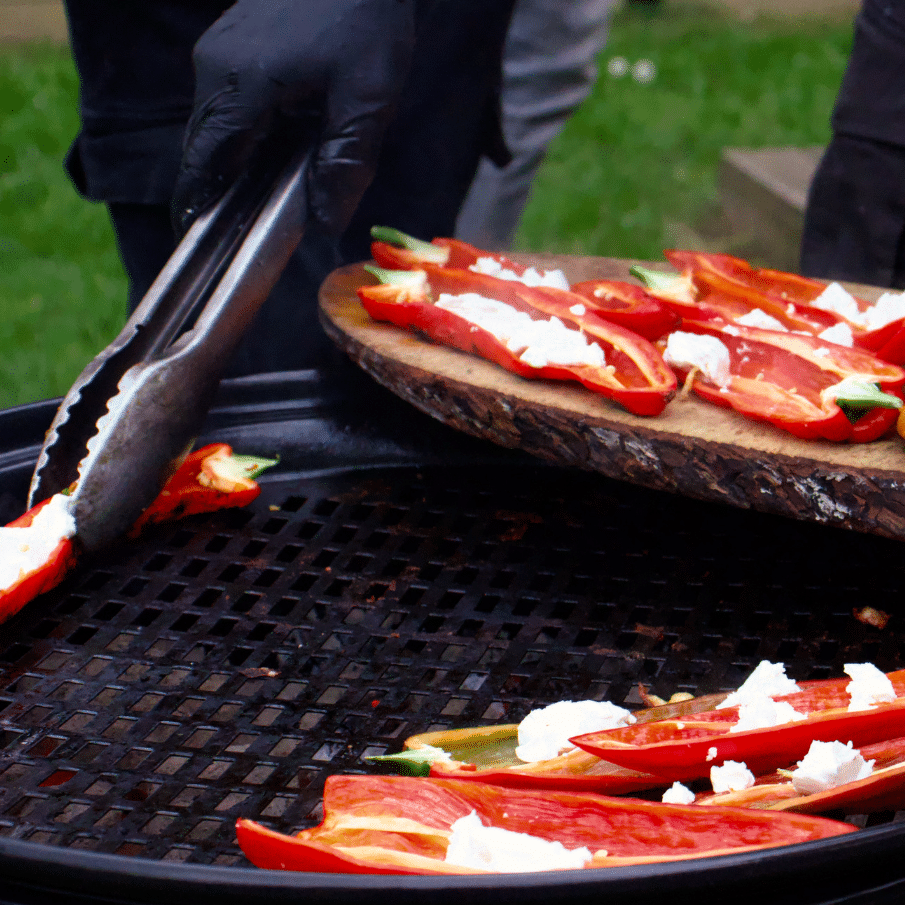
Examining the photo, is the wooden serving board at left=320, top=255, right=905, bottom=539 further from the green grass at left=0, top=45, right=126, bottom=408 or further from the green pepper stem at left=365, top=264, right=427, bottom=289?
the green grass at left=0, top=45, right=126, bottom=408

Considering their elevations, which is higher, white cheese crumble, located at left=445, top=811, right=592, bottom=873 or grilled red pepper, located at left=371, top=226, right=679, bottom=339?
grilled red pepper, located at left=371, top=226, right=679, bottom=339

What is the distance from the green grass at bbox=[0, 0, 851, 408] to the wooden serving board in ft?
7.70

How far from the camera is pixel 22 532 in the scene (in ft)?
4.26

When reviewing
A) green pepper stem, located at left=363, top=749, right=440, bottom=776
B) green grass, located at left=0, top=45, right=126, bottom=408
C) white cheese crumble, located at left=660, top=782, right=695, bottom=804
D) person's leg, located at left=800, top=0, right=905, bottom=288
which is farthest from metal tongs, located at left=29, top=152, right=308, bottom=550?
green grass, located at left=0, top=45, right=126, bottom=408

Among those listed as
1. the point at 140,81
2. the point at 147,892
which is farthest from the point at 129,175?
the point at 147,892

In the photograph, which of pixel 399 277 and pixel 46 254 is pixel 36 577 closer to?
pixel 399 277

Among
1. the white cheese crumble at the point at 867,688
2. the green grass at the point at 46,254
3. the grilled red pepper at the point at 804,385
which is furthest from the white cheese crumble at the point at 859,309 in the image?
the green grass at the point at 46,254

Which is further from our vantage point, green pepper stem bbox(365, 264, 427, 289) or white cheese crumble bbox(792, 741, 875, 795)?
green pepper stem bbox(365, 264, 427, 289)

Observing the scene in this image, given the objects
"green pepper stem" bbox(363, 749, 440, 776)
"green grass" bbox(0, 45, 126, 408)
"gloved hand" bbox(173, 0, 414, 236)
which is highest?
"gloved hand" bbox(173, 0, 414, 236)

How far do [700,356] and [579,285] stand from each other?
0.38 metres

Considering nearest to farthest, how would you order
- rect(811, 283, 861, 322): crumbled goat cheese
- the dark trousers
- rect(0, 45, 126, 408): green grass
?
1. rect(811, 283, 861, 322): crumbled goat cheese
2. the dark trousers
3. rect(0, 45, 126, 408): green grass

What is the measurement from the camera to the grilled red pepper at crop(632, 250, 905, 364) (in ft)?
5.21

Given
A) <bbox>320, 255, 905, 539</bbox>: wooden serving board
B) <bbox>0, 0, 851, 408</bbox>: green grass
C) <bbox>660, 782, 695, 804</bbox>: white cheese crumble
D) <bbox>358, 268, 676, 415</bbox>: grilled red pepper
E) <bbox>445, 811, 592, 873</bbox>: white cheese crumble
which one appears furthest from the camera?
<bbox>0, 0, 851, 408</bbox>: green grass

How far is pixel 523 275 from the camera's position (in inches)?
70.0
